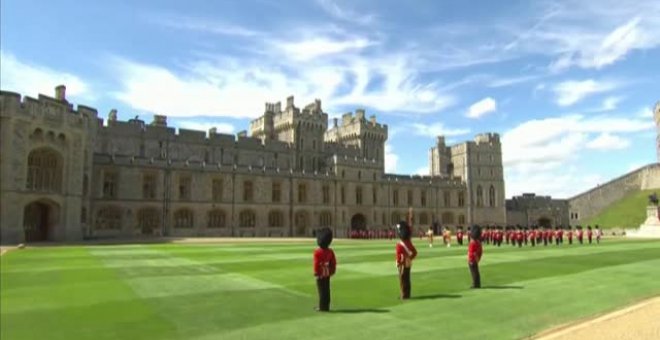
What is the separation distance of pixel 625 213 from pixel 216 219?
53035mm

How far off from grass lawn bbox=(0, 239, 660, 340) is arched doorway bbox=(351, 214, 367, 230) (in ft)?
143

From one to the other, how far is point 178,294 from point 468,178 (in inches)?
2589

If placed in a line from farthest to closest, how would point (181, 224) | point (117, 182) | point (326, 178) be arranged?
point (326, 178), point (181, 224), point (117, 182)

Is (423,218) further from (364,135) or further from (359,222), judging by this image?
(364,135)

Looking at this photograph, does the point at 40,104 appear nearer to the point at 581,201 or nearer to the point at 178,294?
the point at 178,294

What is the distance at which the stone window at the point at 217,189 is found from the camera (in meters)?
47.3

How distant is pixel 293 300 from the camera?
9555 mm

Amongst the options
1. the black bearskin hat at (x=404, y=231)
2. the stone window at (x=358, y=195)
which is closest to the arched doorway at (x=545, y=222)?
the stone window at (x=358, y=195)

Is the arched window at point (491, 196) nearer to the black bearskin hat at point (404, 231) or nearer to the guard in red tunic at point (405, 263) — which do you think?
the black bearskin hat at point (404, 231)

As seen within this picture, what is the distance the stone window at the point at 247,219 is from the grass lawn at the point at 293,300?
33.1 meters

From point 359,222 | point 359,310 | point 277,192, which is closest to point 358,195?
point 359,222

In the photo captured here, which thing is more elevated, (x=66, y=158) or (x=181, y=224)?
(x=66, y=158)

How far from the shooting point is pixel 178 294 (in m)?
10.1

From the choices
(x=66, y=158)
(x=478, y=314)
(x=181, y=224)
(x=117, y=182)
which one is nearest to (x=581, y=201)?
(x=181, y=224)
